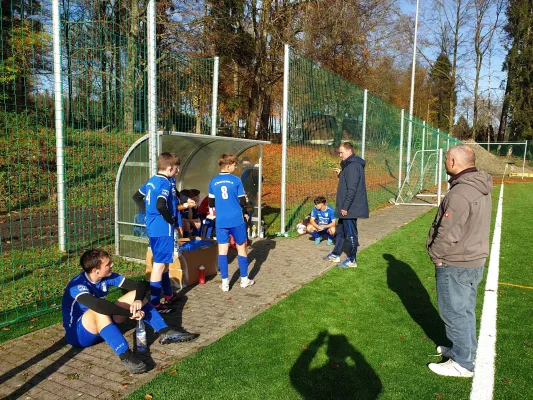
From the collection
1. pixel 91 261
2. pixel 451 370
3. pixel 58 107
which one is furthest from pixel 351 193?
pixel 58 107

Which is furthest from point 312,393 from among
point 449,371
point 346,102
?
point 346,102

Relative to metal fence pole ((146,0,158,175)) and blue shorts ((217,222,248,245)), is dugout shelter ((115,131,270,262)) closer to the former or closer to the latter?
metal fence pole ((146,0,158,175))

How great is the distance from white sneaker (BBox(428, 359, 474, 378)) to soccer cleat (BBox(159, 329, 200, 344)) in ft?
7.38

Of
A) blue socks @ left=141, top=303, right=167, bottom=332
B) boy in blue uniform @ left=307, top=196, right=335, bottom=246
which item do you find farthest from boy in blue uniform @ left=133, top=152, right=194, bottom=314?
boy in blue uniform @ left=307, top=196, right=335, bottom=246

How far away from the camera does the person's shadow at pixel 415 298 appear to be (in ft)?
15.0

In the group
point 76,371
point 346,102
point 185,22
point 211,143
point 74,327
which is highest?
point 185,22

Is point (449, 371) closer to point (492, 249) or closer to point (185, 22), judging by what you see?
point (492, 249)

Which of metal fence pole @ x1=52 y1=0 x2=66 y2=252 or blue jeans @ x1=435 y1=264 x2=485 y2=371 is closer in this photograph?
blue jeans @ x1=435 y1=264 x2=485 y2=371

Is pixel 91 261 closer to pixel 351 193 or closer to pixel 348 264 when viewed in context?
pixel 351 193

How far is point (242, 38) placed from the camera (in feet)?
70.3

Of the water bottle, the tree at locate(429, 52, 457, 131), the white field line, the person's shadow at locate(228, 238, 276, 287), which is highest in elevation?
the tree at locate(429, 52, 457, 131)

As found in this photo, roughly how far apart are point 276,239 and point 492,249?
14.6ft

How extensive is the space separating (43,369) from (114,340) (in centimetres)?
67

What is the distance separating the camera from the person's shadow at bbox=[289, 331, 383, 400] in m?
3.33
